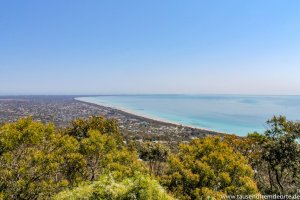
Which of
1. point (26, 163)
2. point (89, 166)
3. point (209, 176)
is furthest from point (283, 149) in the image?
point (26, 163)

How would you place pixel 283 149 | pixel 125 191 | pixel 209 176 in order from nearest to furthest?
1. pixel 125 191
2. pixel 209 176
3. pixel 283 149

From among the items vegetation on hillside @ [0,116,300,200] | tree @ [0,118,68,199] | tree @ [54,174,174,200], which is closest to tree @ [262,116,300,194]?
vegetation on hillside @ [0,116,300,200]

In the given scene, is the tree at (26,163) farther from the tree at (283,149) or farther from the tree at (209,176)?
the tree at (283,149)

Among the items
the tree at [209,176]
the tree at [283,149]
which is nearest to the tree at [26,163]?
the tree at [209,176]

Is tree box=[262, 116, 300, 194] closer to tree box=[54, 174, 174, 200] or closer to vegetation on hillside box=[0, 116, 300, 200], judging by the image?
vegetation on hillside box=[0, 116, 300, 200]

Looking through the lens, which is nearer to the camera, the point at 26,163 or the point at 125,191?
the point at 125,191

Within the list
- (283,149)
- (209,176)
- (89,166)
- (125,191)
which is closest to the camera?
A: (125,191)

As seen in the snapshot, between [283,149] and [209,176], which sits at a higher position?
[209,176]

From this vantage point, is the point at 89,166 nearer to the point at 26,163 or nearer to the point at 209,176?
the point at 26,163

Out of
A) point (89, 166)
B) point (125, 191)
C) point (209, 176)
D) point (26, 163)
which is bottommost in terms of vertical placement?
point (89, 166)
